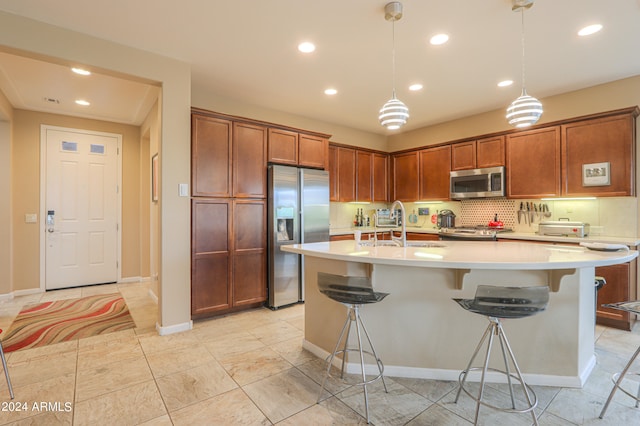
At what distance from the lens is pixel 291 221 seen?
13.9 ft

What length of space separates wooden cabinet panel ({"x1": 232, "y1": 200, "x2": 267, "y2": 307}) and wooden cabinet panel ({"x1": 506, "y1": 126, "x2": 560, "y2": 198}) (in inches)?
140

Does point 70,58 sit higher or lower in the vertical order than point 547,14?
lower

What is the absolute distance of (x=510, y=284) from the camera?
222 centimetres

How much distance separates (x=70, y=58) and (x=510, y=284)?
4.00 metres

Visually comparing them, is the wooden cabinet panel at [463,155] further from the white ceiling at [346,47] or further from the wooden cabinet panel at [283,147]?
the wooden cabinet panel at [283,147]

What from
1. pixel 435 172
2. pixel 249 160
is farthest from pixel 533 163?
pixel 249 160

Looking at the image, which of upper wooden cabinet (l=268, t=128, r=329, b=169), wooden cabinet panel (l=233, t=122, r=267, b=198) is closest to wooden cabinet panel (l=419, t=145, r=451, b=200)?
upper wooden cabinet (l=268, t=128, r=329, b=169)

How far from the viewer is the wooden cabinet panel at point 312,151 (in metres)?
4.49

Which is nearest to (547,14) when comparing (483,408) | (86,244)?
(483,408)

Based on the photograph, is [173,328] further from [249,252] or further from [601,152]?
[601,152]

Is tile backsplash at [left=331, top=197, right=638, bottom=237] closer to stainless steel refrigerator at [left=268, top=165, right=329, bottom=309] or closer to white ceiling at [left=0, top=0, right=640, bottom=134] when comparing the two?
stainless steel refrigerator at [left=268, top=165, right=329, bottom=309]

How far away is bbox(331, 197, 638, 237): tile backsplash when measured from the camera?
12.3 ft

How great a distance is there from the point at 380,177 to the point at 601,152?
3177 mm

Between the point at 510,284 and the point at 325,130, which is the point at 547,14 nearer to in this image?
the point at 510,284
